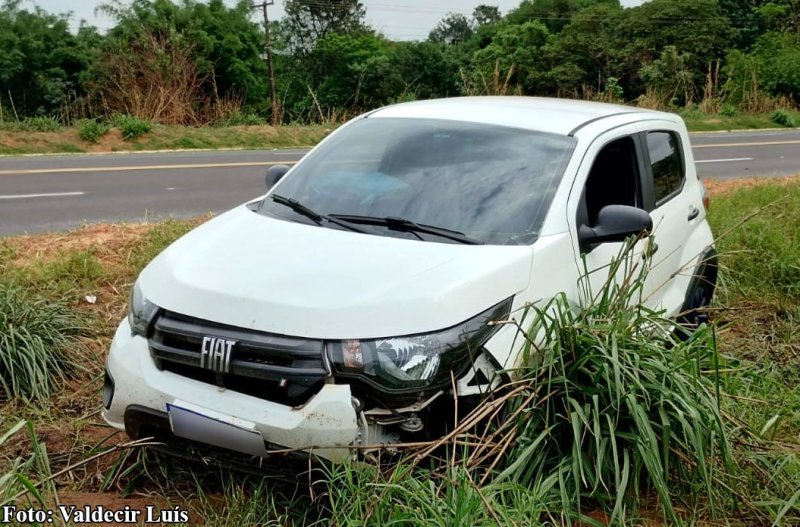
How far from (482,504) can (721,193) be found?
27.6ft

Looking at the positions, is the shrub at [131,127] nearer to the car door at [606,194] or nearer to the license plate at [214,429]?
the car door at [606,194]

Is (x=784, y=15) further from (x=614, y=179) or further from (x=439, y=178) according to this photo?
(x=439, y=178)

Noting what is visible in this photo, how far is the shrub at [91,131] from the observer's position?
1941cm

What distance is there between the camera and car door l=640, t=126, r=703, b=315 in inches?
177

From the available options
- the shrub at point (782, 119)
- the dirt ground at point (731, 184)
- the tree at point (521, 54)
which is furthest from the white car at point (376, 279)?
the tree at point (521, 54)

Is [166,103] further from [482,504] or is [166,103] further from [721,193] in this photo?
[482,504]

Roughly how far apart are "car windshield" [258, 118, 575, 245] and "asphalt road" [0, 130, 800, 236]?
437cm

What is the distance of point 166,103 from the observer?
22.9m

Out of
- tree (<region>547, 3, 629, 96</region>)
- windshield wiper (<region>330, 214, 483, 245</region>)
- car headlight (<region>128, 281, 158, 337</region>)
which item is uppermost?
tree (<region>547, 3, 629, 96</region>)

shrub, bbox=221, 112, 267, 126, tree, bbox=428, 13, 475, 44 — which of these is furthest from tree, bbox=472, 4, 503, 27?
shrub, bbox=221, 112, 267, 126

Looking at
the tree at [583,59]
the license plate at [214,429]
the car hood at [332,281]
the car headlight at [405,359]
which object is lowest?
the license plate at [214,429]

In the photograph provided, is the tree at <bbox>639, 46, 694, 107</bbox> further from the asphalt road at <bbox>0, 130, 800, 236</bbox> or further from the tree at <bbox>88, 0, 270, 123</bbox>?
the tree at <bbox>88, 0, 270, 123</bbox>

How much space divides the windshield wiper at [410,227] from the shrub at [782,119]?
29.1 m

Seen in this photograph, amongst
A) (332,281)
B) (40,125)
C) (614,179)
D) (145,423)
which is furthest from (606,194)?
(40,125)
